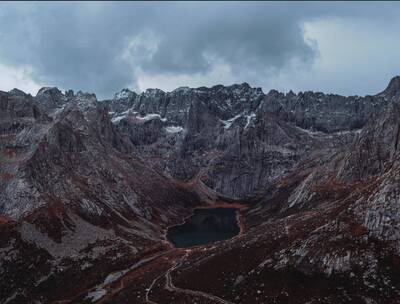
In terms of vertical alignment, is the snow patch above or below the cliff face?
below

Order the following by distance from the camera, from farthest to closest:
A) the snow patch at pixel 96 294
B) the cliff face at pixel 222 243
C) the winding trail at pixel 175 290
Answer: the snow patch at pixel 96 294 < the winding trail at pixel 175 290 < the cliff face at pixel 222 243

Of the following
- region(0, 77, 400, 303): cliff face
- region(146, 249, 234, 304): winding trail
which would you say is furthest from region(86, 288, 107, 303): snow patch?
region(146, 249, 234, 304): winding trail

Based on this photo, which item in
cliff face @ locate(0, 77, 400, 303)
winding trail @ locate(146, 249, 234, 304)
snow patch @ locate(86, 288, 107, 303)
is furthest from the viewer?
snow patch @ locate(86, 288, 107, 303)

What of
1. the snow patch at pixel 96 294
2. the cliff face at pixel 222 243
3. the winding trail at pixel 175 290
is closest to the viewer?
the cliff face at pixel 222 243

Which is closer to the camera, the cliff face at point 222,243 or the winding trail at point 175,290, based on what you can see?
the cliff face at point 222,243

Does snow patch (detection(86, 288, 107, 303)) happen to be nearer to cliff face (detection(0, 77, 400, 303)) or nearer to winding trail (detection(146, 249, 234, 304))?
cliff face (detection(0, 77, 400, 303))

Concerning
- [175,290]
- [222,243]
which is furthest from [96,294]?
[222,243]

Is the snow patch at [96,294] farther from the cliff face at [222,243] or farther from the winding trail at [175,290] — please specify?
the winding trail at [175,290]

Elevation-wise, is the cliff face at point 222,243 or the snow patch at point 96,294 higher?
the cliff face at point 222,243

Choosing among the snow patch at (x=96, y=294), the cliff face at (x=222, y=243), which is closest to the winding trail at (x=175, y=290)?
the cliff face at (x=222, y=243)

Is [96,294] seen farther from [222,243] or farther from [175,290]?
[222,243]

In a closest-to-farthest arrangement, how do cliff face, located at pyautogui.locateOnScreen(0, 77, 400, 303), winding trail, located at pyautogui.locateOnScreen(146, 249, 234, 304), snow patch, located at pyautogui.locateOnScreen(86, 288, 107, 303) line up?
1. cliff face, located at pyautogui.locateOnScreen(0, 77, 400, 303)
2. winding trail, located at pyautogui.locateOnScreen(146, 249, 234, 304)
3. snow patch, located at pyautogui.locateOnScreen(86, 288, 107, 303)

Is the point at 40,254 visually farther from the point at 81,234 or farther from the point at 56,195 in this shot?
the point at 56,195

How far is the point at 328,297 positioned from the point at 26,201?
377ft
